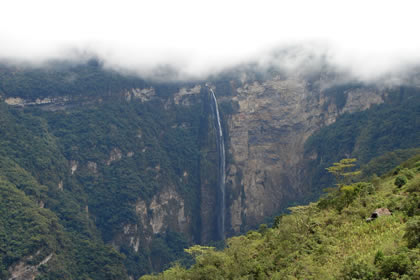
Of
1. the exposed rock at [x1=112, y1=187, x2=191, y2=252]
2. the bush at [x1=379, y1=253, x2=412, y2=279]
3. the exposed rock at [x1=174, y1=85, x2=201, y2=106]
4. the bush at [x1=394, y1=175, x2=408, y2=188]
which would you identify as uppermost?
the bush at [x1=379, y1=253, x2=412, y2=279]

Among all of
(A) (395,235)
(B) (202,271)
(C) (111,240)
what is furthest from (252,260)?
(C) (111,240)

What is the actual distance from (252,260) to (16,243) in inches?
2135

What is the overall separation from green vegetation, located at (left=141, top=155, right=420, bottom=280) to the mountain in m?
55.3

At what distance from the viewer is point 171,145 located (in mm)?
126938

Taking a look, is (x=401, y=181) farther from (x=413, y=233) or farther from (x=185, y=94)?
(x=185, y=94)

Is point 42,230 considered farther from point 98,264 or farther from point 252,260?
point 252,260

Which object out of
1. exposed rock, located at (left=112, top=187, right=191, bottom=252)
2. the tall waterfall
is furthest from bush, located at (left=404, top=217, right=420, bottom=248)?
the tall waterfall

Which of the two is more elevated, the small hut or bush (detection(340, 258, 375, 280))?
bush (detection(340, 258, 375, 280))

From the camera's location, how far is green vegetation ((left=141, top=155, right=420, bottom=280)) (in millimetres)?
20266

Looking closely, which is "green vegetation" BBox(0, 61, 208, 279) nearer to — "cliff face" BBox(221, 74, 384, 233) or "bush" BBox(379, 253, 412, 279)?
"cliff face" BBox(221, 74, 384, 233)

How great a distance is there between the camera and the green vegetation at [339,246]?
→ 2027 cm

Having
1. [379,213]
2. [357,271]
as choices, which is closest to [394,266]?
[357,271]

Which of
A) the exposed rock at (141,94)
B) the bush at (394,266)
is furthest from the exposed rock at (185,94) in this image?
the bush at (394,266)

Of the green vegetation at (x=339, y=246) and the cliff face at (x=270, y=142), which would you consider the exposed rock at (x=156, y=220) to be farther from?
the green vegetation at (x=339, y=246)
